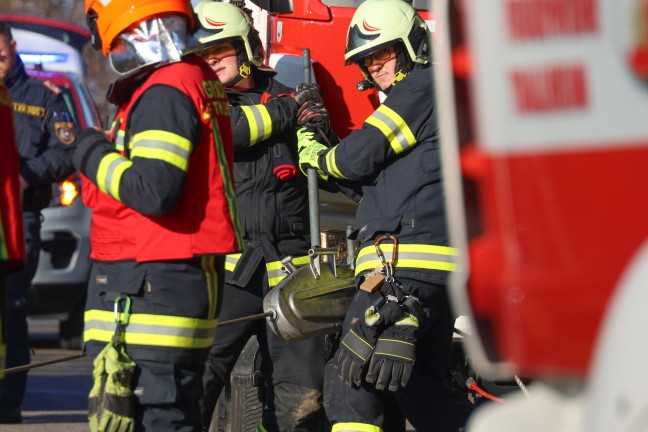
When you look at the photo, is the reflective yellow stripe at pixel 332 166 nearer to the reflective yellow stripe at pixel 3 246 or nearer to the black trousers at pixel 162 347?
the black trousers at pixel 162 347

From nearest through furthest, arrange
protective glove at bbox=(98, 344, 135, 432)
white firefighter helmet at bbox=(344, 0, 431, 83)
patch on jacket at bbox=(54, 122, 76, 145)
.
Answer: protective glove at bbox=(98, 344, 135, 432)
white firefighter helmet at bbox=(344, 0, 431, 83)
patch on jacket at bbox=(54, 122, 76, 145)

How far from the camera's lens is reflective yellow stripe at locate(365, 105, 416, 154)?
5.05 metres

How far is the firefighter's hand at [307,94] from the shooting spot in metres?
5.94

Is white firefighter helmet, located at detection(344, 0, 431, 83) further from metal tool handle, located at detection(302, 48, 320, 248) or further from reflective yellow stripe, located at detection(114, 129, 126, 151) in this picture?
reflective yellow stripe, located at detection(114, 129, 126, 151)

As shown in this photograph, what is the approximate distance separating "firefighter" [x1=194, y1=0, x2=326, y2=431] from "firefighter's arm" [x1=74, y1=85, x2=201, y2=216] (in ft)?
4.79

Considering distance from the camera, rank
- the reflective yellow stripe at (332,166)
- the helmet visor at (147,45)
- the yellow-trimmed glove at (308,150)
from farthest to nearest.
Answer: the yellow-trimmed glove at (308,150) < the reflective yellow stripe at (332,166) < the helmet visor at (147,45)

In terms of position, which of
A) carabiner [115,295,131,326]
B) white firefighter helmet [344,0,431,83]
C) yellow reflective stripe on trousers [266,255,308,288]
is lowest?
yellow reflective stripe on trousers [266,255,308,288]

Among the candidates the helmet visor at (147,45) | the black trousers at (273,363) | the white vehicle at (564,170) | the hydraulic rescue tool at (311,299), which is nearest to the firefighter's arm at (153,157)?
the helmet visor at (147,45)

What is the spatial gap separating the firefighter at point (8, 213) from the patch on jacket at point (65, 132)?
137 inches

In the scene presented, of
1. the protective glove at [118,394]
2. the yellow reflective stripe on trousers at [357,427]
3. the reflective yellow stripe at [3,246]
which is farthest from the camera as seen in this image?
the yellow reflective stripe on trousers at [357,427]

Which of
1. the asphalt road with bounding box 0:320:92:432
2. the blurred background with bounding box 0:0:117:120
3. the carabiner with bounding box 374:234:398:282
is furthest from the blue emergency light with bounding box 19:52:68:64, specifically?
the blurred background with bounding box 0:0:117:120

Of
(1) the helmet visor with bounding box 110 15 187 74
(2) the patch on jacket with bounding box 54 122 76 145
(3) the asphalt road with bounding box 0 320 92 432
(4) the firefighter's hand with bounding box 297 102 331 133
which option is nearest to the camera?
(1) the helmet visor with bounding box 110 15 187 74

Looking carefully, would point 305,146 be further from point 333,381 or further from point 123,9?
point 123,9

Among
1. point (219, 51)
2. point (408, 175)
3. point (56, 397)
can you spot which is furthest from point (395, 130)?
point (56, 397)
